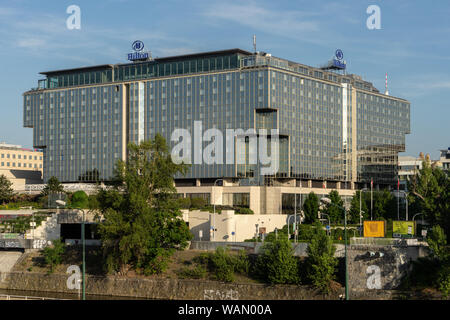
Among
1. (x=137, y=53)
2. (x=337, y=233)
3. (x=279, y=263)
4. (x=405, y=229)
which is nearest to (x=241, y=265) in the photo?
(x=279, y=263)

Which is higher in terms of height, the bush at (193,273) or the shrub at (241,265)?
the shrub at (241,265)

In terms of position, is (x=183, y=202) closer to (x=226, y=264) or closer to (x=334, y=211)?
(x=226, y=264)

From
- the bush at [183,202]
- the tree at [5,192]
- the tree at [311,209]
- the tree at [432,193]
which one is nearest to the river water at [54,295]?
the bush at [183,202]

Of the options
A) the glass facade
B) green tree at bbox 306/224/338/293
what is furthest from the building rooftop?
green tree at bbox 306/224/338/293

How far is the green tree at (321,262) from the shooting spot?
78062 mm

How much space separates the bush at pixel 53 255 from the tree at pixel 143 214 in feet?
30.2

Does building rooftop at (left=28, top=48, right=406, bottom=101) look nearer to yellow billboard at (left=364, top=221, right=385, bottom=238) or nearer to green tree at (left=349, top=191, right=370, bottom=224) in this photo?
green tree at (left=349, top=191, right=370, bottom=224)

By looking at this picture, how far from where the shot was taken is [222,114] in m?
164

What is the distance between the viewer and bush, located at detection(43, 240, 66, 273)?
9844 centimetres

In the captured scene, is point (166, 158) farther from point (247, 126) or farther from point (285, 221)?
point (247, 126)

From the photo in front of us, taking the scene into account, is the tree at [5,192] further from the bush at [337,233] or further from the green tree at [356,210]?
the green tree at [356,210]

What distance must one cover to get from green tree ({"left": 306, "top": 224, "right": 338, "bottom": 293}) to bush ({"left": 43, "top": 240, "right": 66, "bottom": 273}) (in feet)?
128

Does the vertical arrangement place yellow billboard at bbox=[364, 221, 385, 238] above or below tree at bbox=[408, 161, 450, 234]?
below

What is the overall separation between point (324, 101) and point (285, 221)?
150 feet
